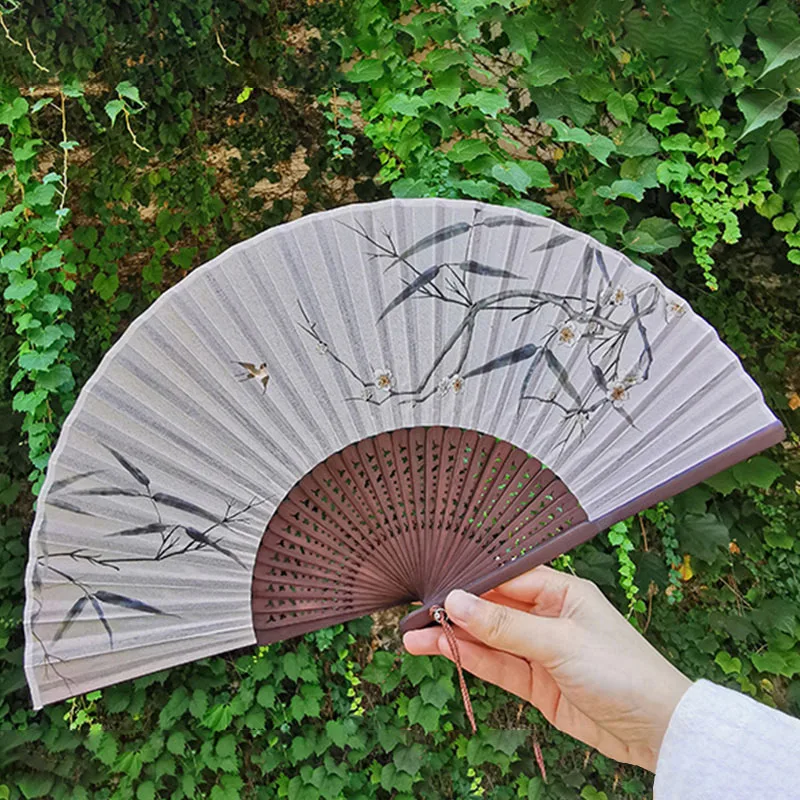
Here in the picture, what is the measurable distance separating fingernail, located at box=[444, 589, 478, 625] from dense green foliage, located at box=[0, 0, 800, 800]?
2.14 feet

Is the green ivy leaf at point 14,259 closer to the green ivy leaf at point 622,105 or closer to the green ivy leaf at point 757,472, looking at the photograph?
the green ivy leaf at point 622,105

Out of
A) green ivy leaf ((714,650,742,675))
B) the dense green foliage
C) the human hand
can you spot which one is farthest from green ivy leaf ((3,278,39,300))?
green ivy leaf ((714,650,742,675))

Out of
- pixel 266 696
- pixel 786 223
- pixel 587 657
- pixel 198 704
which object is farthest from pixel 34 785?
pixel 786 223

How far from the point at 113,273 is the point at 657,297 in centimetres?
118

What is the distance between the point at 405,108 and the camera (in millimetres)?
1451

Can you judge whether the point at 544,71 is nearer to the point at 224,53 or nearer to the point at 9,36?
the point at 224,53

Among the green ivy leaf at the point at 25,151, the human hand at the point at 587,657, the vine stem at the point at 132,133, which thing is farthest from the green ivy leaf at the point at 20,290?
the human hand at the point at 587,657

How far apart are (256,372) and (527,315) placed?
433 mm

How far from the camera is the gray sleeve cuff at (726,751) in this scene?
804 mm

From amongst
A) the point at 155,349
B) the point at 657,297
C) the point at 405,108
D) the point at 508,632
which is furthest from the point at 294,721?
the point at 405,108

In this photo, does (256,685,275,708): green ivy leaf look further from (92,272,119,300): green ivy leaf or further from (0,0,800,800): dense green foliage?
(92,272,119,300): green ivy leaf

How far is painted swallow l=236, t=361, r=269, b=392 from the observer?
108 cm

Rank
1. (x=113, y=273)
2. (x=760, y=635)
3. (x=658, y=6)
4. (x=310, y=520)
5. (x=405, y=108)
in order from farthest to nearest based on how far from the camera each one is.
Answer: (x=760, y=635) < (x=113, y=273) < (x=658, y=6) < (x=405, y=108) < (x=310, y=520)

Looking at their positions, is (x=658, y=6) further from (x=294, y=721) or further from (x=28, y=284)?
→ (x=294, y=721)
